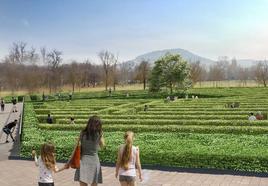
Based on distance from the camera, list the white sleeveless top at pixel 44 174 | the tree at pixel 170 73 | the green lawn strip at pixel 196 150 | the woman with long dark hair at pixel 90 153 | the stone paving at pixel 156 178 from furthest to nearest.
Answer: the tree at pixel 170 73, the green lawn strip at pixel 196 150, the stone paving at pixel 156 178, the woman with long dark hair at pixel 90 153, the white sleeveless top at pixel 44 174

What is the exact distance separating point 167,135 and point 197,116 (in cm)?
737

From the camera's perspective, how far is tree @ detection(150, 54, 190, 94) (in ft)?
185

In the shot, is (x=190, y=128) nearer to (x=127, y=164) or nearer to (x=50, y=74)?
(x=127, y=164)

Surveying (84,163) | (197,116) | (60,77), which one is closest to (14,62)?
(60,77)

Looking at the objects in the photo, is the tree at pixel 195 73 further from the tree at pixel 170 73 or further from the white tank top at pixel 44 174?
the white tank top at pixel 44 174

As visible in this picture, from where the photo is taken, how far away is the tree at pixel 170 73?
56.3 m

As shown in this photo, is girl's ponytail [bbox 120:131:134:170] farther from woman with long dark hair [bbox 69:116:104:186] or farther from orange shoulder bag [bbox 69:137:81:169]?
orange shoulder bag [bbox 69:137:81:169]

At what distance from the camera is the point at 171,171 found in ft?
40.1

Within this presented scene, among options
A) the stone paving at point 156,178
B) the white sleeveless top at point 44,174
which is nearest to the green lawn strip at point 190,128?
the stone paving at point 156,178

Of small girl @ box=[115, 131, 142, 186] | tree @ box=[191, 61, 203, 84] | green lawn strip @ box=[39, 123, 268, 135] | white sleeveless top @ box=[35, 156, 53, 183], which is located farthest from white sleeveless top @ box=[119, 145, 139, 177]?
tree @ box=[191, 61, 203, 84]

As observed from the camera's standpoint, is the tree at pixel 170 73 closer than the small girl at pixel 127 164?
No

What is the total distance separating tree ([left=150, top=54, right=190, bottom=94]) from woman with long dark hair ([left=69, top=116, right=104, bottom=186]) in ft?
163

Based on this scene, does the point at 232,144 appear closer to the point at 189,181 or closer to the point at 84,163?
the point at 189,181

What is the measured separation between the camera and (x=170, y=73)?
56.3m
